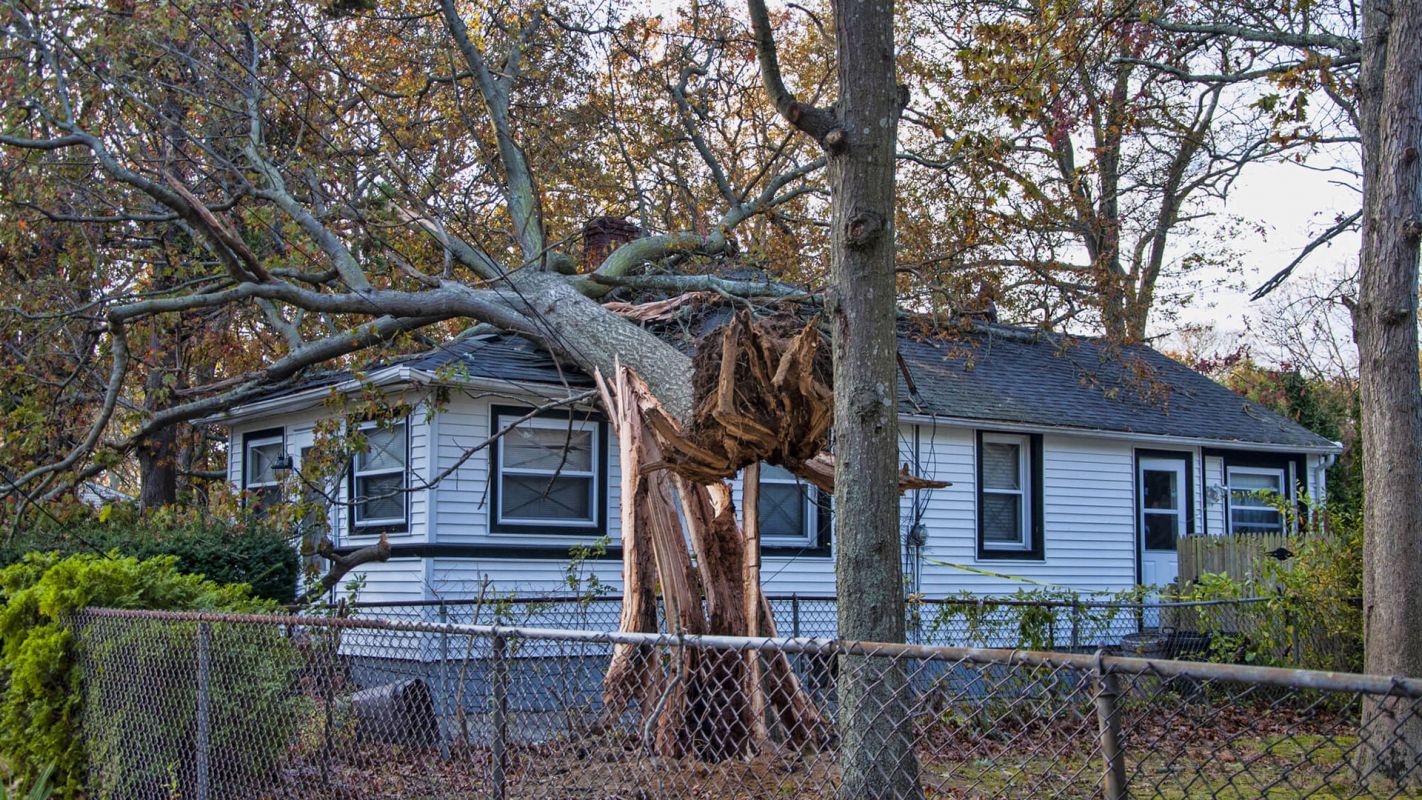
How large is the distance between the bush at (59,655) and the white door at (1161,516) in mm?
14734

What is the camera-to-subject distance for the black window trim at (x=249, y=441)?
15.6 m

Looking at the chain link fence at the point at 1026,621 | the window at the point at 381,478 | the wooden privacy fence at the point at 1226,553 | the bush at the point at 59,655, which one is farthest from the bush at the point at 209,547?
the wooden privacy fence at the point at 1226,553

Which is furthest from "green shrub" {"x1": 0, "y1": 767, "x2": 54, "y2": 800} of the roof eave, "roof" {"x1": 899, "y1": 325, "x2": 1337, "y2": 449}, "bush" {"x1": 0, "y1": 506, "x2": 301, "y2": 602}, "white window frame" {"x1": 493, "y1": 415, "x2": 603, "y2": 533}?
"roof" {"x1": 899, "y1": 325, "x2": 1337, "y2": 449}

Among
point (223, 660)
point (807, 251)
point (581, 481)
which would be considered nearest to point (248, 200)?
point (581, 481)

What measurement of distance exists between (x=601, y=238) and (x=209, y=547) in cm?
693

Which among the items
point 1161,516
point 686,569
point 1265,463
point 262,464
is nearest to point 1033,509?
point 1161,516

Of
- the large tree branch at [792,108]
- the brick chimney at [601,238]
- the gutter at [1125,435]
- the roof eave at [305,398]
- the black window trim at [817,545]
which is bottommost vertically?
the black window trim at [817,545]

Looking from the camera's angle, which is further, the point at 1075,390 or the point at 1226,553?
the point at 1075,390

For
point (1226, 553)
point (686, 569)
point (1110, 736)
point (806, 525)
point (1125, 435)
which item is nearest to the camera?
point (1110, 736)

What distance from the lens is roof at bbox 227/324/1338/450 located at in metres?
13.8

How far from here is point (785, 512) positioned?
15281mm

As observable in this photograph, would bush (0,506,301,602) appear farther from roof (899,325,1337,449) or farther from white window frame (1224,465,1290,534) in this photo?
white window frame (1224,465,1290,534)

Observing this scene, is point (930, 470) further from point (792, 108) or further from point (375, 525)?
point (792, 108)

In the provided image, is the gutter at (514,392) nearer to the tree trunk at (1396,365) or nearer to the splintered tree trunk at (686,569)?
the splintered tree trunk at (686,569)
